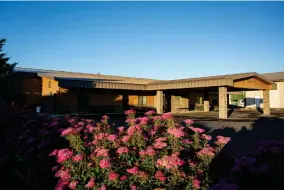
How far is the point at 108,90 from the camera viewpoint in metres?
24.0

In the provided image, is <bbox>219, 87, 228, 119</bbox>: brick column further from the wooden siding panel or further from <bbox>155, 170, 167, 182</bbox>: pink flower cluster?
<bbox>155, 170, 167, 182</bbox>: pink flower cluster

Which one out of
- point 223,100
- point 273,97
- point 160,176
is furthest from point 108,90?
point 273,97

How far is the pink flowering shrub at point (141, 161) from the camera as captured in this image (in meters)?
3.60

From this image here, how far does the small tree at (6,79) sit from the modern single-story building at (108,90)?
1.68 metres

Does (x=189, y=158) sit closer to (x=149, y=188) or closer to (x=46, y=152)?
(x=149, y=188)

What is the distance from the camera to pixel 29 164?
5.87 m

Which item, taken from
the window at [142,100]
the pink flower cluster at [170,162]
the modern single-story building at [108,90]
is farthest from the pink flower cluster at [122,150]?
the window at [142,100]

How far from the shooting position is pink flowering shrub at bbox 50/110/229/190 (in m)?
3.60

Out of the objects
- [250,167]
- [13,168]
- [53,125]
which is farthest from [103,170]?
[13,168]

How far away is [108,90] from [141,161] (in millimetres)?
20390

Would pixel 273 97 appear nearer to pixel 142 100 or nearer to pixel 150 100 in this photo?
pixel 150 100

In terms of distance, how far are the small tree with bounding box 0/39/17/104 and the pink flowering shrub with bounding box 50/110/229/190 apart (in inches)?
676

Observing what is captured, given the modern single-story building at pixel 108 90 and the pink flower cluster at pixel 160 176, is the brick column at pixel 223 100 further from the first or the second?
the pink flower cluster at pixel 160 176

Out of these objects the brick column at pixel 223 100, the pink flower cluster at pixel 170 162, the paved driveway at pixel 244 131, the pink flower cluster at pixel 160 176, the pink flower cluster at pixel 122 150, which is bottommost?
the paved driveway at pixel 244 131
